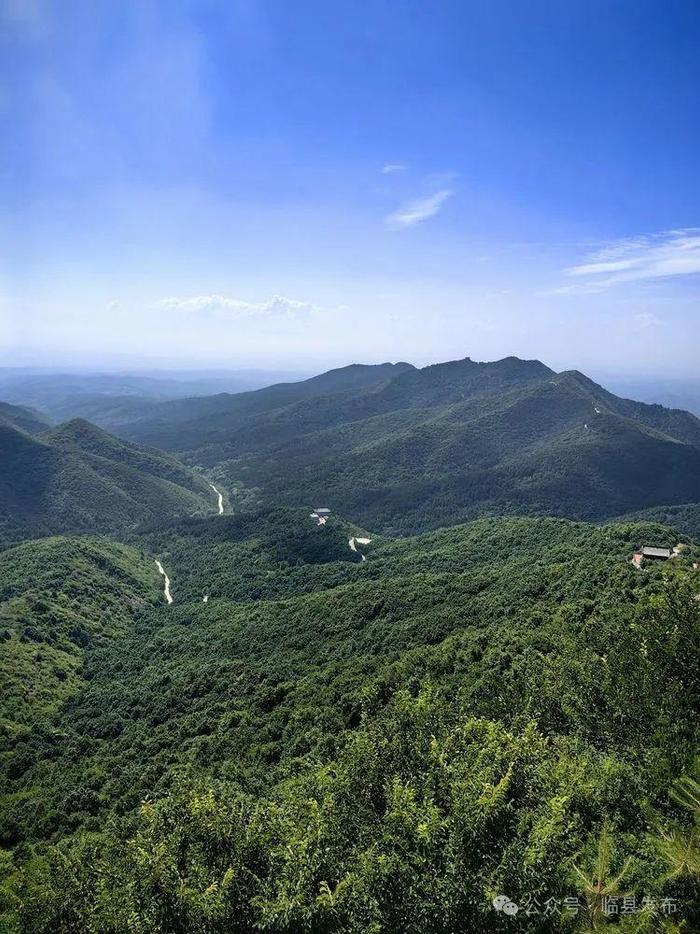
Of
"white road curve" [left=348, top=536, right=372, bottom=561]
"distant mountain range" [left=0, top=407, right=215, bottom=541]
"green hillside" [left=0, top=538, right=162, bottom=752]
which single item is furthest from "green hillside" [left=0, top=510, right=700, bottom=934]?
"distant mountain range" [left=0, top=407, right=215, bottom=541]

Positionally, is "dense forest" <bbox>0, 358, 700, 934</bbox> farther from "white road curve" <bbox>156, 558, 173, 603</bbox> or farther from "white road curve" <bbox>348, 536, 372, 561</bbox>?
"white road curve" <bbox>348, 536, 372, 561</bbox>

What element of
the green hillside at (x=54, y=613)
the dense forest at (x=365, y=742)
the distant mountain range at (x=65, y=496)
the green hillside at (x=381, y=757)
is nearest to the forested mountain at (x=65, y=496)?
the distant mountain range at (x=65, y=496)

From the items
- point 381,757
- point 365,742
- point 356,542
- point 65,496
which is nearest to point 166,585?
point 356,542

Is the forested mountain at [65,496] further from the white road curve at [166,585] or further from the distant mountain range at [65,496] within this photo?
the white road curve at [166,585]

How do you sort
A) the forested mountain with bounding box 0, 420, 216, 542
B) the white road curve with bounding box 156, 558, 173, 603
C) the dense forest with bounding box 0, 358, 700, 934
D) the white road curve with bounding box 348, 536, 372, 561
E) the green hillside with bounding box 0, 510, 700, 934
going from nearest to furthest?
the dense forest with bounding box 0, 358, 700, 934 < the green hillside with bounding box 0, 510, 700, 934 < the white road curve with bounding box 156, 558, 173, 603 < the white road curve with bounding box 348, 536, 372, 561 < the forested mountain with bounding box 0, 420, 216, 542

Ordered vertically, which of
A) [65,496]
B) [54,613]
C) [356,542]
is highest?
[65,496]

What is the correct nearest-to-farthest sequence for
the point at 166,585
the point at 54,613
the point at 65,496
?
1. the point at 54,613
2. the point at 166,585
3. the point at 65,496

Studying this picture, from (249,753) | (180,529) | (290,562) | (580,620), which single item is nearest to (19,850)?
(249,753)

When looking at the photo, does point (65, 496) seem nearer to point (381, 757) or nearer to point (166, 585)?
Result: point (166, 585)
